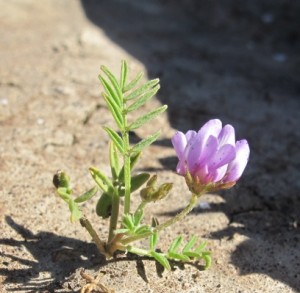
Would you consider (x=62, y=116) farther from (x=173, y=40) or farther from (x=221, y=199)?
(x=173, y=40)

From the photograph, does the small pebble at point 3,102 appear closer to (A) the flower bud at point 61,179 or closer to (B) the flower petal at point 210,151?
(A) the flower bud at point 61,179

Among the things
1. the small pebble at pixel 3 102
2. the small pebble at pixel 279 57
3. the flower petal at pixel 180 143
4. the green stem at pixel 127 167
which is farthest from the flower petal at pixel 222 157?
the small pebble at pixel 279 57

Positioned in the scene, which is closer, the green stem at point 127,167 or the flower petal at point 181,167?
the flower petal at point 181,167

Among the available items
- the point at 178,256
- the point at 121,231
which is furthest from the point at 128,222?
the point at 178,256

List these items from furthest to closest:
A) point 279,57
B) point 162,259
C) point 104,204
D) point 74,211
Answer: point 279,57, point 104,204, point 162,259, point 74,211

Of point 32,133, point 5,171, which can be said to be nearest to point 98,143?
point 32,133

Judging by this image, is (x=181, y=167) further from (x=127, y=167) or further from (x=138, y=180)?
(x=138, y=180)
